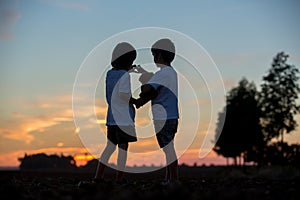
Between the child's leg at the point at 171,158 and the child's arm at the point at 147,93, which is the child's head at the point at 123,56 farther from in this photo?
the child's leg at the point at 171,158

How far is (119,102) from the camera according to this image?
10016 millimetres

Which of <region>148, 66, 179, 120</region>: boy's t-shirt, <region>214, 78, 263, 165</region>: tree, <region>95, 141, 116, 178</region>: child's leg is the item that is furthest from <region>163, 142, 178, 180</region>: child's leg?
<region>214, 78, 263, 165</region>: tree

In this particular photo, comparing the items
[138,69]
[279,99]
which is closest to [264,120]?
[279,99]

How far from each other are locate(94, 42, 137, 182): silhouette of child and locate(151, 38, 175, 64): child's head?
0.67 meters

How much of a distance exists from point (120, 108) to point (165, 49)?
1394 mm

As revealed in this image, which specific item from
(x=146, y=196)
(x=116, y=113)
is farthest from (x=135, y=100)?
(x=146, y=196)

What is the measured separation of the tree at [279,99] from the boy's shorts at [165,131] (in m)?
44.1

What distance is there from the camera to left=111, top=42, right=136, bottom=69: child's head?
10.2 m

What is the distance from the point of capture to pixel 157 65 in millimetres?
9805

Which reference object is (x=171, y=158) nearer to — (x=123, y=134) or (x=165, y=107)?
(x=165, y=107)

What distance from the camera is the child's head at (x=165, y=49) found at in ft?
31.6

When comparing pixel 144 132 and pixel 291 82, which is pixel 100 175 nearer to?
pixel 144 132

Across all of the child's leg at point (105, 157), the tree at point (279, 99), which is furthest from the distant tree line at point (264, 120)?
the child's leg at point (105, 157)

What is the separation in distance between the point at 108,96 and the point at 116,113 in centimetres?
41
